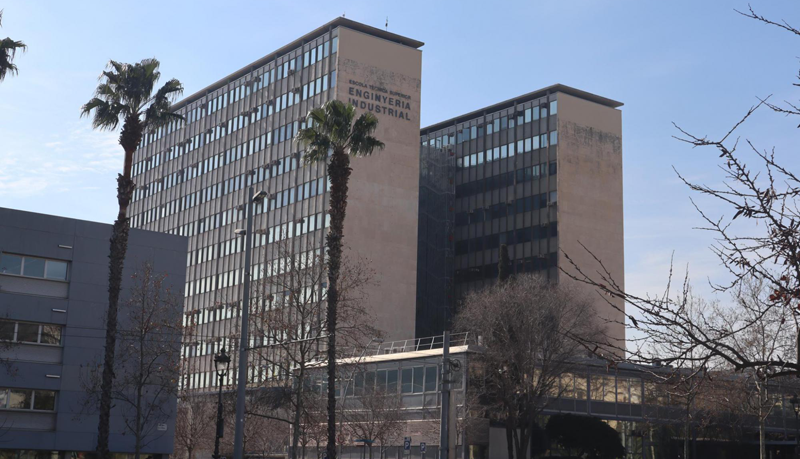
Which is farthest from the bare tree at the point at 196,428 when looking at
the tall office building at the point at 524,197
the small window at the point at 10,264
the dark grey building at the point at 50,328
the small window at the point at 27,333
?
the tall office building at the point at 524,197

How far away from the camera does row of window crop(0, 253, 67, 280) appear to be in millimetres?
40847

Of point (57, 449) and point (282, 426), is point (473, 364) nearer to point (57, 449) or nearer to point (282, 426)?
point (282, 426)

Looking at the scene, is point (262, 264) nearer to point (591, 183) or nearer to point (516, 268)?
point (516, 268)

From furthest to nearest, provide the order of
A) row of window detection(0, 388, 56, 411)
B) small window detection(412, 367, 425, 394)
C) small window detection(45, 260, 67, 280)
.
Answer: small window detection(412, 367, 425, 394), small window detection(45, 260, 67, 280), row of window detection(0, 388, 56, 411)

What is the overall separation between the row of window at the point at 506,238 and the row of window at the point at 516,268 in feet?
6.95

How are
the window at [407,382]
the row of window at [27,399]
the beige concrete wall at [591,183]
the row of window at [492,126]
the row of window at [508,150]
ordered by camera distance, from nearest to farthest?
the row of window at [27,399], the window at [407,382], the beige concrete wall at [591,183], the row of window at [508,150], the row of window at [492,126]

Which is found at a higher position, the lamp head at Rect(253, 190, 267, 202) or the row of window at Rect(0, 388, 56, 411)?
the lamp head at Rect(253, 190, 267, 202)

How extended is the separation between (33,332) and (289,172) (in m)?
53.9

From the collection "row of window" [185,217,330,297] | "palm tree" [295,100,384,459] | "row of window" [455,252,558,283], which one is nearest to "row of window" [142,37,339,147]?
"row of window" [185,217,330,297]

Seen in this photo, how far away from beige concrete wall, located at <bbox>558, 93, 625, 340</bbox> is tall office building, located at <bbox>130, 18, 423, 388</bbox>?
1670 centimetres

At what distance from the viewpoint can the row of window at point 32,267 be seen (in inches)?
1608

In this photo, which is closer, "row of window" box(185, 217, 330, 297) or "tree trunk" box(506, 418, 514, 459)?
"tree trunk" box(506, 418, 514, 459)

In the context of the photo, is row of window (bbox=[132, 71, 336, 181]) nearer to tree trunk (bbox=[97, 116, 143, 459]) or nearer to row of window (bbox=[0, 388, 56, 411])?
tree trunk (bbox=[97, 116, 143, 459])

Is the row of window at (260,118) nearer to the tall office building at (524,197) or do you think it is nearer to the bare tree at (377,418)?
the tall office building at (524,197)
